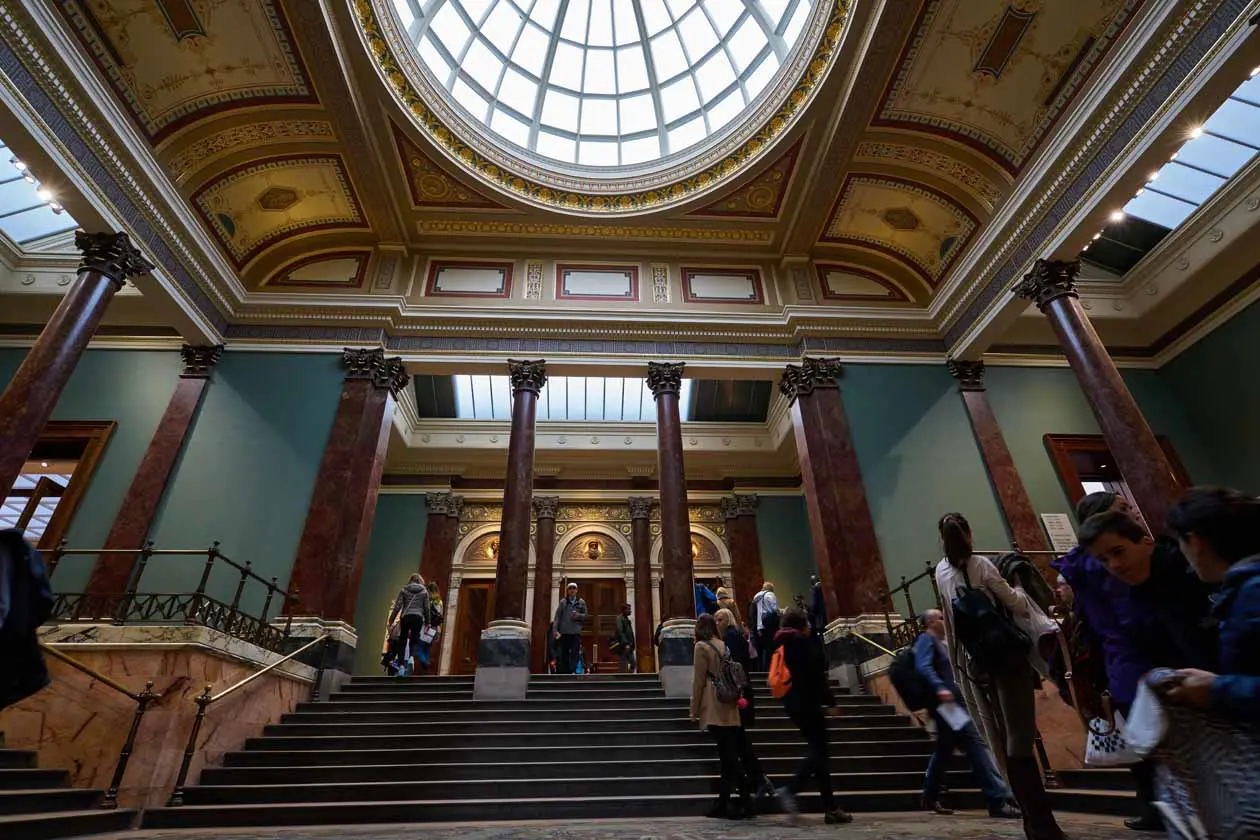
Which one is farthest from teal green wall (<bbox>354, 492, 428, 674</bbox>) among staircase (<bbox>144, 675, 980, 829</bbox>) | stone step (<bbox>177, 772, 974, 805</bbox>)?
stone step (<bbox>177, 772, 974, 805</bbox>)

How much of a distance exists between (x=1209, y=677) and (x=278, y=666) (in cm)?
763

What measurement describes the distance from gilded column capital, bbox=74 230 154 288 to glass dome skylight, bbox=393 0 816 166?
19.7 ft

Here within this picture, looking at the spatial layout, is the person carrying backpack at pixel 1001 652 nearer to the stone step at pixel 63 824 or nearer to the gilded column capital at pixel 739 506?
the stone step at pixel 63 824

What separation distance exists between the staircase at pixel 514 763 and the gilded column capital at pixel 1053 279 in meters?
6.19

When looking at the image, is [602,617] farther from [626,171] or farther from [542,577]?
[626,171]

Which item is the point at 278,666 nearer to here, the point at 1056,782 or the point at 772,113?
the point at 1056,782

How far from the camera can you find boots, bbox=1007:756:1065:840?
8.27 ft

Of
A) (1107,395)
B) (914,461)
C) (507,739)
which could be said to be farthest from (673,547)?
(1107,395)

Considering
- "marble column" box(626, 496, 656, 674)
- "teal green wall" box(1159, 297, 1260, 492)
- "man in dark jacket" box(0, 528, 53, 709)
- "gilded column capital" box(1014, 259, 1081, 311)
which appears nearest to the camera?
"man in dark jacket" box(0, 528, 53, 709)

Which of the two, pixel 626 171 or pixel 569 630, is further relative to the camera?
pixel 626 171

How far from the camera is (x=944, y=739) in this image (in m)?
3.84

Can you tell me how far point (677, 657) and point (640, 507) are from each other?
295 inches

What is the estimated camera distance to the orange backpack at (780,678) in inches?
150

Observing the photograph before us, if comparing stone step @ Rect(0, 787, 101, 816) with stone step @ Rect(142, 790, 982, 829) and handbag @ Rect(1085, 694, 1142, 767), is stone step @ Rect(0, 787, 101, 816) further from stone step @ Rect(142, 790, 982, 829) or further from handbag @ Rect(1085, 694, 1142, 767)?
handbag @ Rect(1085, 694, 1142, 767)
